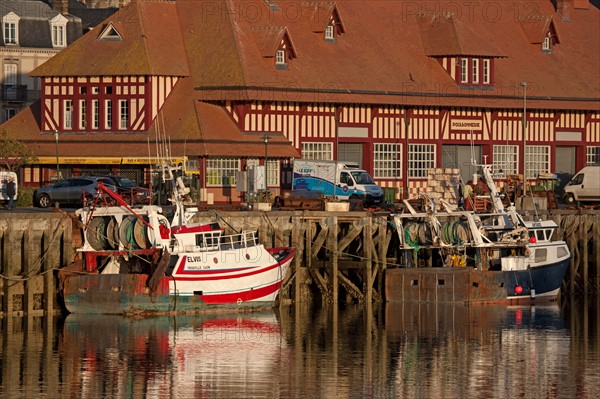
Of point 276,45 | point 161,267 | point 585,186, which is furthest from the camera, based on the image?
point 585,186

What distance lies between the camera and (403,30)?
307 ft

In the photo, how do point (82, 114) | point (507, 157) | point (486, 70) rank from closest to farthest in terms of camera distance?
point (82, 114)
point (486, 70)
point (507, 157)

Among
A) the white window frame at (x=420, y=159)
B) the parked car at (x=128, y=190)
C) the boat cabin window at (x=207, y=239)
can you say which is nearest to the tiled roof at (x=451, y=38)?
the white window frame at (x=420, y=159)

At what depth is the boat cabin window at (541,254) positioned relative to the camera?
212 feet

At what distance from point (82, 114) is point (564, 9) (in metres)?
31.4

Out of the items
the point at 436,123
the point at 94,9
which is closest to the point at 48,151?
the point at 436,123

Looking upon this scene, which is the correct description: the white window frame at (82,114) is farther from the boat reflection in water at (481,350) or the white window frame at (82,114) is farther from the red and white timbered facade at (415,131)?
the boat reflection in water at (481,350)

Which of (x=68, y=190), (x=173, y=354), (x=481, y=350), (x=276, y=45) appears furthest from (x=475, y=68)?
(x=173, y=354)

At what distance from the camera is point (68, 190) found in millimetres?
75312

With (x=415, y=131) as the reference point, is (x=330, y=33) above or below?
above

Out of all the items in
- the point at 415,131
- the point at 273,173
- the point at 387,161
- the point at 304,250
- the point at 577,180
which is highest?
the point at 415,131

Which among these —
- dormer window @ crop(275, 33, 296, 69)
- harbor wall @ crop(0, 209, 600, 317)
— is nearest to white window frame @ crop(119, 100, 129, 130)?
dormer window @ crop(275, 33, 296, 69)

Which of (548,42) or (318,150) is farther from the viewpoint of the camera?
(548,42)

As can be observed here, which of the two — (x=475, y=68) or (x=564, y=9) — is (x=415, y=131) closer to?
(x=475, y=68)
